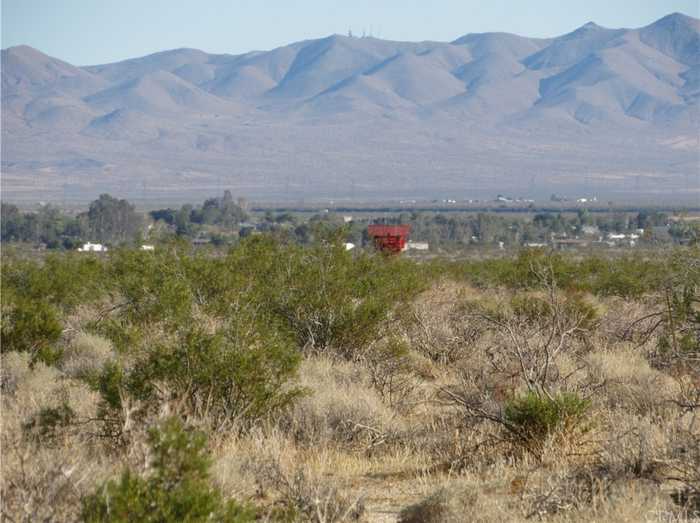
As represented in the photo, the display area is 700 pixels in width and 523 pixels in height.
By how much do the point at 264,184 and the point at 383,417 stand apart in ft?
599

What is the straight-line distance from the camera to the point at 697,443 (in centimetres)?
818

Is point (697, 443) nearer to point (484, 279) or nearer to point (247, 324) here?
point (247, 324)

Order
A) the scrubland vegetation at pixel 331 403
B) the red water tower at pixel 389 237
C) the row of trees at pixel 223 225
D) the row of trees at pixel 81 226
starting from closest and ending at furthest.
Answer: the scrubland vegetation at pixel 331 403 < the red water tower at pixel 389 237 < the row of trees at pixel 81 226 < the row of trees at pixel 223 225

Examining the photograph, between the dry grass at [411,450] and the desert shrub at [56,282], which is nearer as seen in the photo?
the dry grass at [411,450]

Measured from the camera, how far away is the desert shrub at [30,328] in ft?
48.1

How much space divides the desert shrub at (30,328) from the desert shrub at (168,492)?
27.6ft

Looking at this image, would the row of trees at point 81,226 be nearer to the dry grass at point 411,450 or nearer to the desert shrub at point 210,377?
the dry grass at point 411,450

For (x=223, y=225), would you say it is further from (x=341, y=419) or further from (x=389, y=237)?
(x=341, y=419)

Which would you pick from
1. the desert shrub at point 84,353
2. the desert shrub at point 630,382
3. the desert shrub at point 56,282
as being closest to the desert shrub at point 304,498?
the desert shrub at point 630,382

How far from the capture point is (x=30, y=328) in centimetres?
1488

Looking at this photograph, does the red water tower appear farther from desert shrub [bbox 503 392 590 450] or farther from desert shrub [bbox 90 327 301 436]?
desert shrub [bbox 503 392 590 450]

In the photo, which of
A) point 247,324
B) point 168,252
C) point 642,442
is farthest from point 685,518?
point 168,252

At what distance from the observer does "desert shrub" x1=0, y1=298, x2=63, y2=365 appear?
1467 cm

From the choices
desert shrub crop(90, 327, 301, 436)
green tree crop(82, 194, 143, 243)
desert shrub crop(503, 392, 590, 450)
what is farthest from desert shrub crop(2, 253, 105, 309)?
green tree crop(82, 194, 143, 243)
